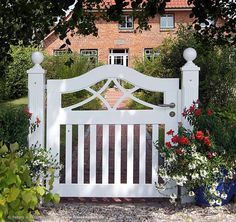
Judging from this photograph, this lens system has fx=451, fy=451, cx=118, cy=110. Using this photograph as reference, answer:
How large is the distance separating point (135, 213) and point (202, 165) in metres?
0.86

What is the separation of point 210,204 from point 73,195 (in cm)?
156

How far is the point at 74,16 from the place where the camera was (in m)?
6.38

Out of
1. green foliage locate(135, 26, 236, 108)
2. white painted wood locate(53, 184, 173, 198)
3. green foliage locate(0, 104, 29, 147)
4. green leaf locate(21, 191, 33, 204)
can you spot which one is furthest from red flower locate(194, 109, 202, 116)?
green foliage locate(135, 26, 236, 108)

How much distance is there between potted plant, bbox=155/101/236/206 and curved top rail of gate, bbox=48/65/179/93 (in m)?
0.66

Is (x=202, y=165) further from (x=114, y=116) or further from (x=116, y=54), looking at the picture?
(x=116, y=54)

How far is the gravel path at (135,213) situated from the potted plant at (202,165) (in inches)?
5.2

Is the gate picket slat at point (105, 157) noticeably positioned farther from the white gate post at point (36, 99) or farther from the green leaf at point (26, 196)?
the green leaf at point (26, 196)

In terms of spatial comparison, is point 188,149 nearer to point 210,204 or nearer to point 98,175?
point 210,204

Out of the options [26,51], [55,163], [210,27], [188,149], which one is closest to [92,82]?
[55,163]

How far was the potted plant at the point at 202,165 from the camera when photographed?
14.8 ft

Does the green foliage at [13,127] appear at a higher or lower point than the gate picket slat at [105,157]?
higher

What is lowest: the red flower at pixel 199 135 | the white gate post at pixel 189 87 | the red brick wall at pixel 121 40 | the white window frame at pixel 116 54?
the red flower at pixel 199 135

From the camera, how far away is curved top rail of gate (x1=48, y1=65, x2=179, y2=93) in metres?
5.07

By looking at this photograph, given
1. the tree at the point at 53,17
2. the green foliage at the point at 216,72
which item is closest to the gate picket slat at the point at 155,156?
the tree at the point at 53,17
